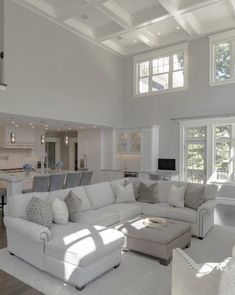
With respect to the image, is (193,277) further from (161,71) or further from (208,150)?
(161,71)

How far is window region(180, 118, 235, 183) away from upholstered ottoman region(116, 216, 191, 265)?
15.4 feet

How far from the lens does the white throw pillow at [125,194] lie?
5.41m

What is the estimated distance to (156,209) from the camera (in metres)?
5.01

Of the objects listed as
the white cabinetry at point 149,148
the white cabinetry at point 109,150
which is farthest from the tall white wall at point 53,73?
the white cabinetry at point 149,148

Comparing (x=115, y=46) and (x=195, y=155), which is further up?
(x=115, y=46)

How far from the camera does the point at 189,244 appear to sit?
4.02m

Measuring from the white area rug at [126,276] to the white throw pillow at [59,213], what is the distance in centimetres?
72

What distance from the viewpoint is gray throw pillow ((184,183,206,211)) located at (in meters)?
4.82

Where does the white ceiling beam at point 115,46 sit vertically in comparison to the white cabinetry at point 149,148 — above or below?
above

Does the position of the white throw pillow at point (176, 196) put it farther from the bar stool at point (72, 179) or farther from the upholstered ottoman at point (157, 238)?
the bar stool at point (72, 179)

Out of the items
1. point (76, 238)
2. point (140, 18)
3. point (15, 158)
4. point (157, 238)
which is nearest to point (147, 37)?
point (140, 18)

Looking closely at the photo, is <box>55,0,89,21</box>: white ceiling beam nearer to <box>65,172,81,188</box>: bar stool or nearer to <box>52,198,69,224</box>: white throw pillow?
<box>65,172,81,188</box>: bar stool

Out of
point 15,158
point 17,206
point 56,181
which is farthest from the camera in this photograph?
point 15,158

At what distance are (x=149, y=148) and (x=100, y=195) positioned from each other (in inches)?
169
